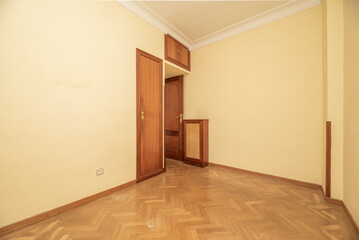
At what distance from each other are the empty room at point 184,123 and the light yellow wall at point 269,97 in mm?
20

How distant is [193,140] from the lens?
336 centimetres

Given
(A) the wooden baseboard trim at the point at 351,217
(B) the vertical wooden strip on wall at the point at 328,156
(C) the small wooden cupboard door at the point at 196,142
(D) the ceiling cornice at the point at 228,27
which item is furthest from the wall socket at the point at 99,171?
(B) the vertical wooden strip on wall at the point at 328,156

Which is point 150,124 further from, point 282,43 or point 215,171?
point 282,43

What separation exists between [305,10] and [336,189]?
2.64m

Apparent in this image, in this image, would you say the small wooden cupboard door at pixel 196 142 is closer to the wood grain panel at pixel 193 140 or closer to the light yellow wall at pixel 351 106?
the wood grain panel at pixel 193 140

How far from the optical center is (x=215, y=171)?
3.00m

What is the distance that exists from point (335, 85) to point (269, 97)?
90 centimetres

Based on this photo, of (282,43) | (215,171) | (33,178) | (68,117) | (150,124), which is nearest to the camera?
(33,178)

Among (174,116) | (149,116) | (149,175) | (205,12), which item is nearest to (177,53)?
(205,12)

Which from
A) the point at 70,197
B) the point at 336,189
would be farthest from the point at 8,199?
the point at 336,189

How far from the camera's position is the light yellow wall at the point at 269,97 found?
226 cm

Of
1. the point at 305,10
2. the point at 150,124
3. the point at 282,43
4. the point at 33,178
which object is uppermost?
the point at 305,10

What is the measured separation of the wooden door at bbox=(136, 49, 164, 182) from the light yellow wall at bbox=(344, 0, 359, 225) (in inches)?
101

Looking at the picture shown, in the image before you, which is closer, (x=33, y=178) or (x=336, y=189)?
(x=33, y=178)
